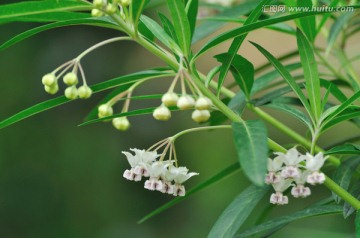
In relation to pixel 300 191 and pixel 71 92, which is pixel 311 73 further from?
pixel 71 92

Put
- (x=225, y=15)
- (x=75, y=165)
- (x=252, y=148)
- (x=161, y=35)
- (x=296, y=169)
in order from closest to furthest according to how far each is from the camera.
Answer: (x=252, y=148)
(x=296, y=169)
(x=161, y=35)
(x=225, y=15)
(x=75, y=165)

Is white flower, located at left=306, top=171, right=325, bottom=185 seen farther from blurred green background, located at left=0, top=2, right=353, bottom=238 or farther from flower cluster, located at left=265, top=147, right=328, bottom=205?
blurred green background, located at left=0, top=2, right=353, bottom=238

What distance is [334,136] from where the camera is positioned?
125 inches

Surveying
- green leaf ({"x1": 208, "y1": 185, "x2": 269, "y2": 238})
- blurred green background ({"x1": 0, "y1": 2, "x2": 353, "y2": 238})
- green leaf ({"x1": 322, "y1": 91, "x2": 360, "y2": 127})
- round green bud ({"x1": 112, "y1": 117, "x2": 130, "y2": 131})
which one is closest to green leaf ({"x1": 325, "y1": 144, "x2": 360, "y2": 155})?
green leaf ({"x1": 322, "y1": 91, "x2": 360, "y2": 127})

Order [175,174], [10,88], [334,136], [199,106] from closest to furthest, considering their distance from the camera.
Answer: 1. [199,106]
2. [175,174]
3. [334,136]
4. [10,88]

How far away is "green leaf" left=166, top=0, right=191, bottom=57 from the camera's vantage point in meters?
0.75

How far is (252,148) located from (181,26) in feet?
0.70

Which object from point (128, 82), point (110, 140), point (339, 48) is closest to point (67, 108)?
point (110, 140)

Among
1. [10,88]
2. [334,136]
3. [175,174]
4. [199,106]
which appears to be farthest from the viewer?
[10,88]

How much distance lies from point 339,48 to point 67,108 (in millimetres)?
2498

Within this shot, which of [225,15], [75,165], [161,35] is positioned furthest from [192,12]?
[75,165]

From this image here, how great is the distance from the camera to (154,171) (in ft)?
2.63

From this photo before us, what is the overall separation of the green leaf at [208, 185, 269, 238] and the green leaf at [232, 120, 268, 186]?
209 millimetres

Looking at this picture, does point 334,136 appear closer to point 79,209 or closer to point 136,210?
point 136,210
